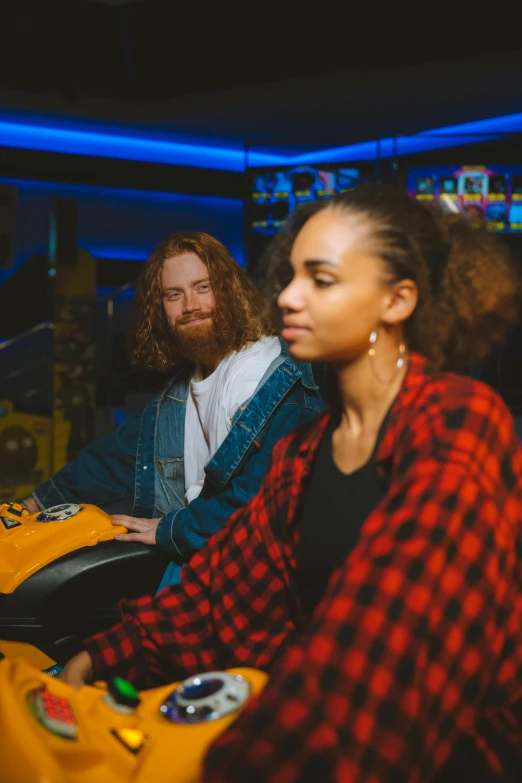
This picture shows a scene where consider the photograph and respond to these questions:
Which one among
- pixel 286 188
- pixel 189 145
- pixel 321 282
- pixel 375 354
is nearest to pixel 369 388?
pixel 375 354

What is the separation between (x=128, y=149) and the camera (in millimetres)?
8305

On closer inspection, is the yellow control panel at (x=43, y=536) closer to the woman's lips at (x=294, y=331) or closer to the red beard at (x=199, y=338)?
the red beard at (x=199, y=338)

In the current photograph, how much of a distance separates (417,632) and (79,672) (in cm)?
59

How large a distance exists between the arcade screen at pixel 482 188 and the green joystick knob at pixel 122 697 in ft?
17.2

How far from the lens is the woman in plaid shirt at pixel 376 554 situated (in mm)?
801

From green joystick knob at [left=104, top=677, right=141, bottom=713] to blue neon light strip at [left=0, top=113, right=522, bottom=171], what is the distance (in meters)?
6.20

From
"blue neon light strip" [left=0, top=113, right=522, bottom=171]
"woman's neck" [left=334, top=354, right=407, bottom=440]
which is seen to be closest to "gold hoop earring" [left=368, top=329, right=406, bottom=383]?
"woman's neck" [left=334, top=354, right=407, bottom=440]

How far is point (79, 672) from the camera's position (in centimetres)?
122

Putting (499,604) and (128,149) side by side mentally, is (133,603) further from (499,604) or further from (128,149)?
(128,149)

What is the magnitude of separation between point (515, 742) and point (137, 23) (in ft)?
15.0

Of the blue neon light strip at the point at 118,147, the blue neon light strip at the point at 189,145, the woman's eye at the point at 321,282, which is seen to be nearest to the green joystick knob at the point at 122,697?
the woman's eye at the point at 321,282

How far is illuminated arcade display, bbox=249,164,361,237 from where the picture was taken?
21.0ft

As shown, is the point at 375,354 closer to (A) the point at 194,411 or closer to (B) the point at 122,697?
(B) the point at 122,697

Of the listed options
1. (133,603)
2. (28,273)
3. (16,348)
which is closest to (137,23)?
(16,348)
